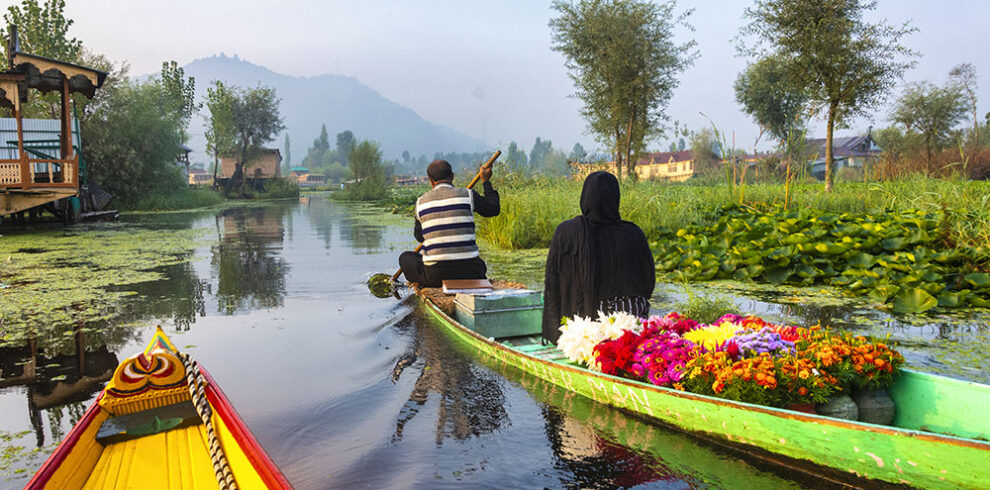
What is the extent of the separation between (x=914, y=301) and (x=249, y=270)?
956 centimetres

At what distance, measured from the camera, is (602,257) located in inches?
180

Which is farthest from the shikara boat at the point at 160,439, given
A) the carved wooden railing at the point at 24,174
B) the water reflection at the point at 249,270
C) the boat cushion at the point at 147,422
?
the carved wooden railing at the point at 24,174

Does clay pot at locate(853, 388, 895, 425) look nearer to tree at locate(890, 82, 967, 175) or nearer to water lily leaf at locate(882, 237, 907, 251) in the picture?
water lily leaf at locate(882, 237, 907, 251)

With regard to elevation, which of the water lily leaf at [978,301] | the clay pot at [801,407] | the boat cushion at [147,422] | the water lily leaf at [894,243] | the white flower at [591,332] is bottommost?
the boat cushion at [147,422]

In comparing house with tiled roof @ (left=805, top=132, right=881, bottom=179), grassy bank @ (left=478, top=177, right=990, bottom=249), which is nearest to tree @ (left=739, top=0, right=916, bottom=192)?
grassy bank @ (left=478, top=177, right=990, bottom=249)

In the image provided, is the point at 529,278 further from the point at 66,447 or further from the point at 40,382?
the point at 66,447

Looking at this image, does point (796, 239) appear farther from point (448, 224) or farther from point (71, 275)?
point (71, 275)

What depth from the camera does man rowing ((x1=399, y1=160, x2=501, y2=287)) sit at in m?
6.61

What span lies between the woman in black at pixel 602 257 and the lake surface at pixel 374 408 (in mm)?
739

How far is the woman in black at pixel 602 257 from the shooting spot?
4492 millimetres

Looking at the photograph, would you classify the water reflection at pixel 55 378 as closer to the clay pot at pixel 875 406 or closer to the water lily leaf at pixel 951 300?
the clay pot at pixel 875 406

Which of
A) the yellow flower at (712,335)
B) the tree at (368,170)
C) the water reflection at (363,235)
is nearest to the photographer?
the yellow flower at (712,335)

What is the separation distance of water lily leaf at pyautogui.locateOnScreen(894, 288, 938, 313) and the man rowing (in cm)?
427

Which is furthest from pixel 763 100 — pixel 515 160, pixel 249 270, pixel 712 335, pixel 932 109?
pixel 712 335
